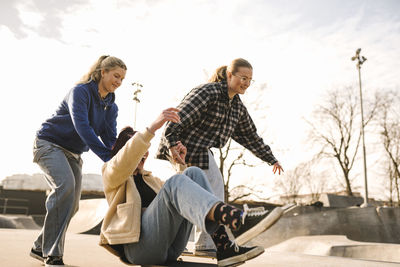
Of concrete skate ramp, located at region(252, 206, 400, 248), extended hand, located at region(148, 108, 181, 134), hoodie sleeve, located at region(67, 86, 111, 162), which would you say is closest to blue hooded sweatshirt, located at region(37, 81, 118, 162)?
hoodie sleeve, located at region(67, 86, 111, 162)

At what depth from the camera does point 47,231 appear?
259 cm

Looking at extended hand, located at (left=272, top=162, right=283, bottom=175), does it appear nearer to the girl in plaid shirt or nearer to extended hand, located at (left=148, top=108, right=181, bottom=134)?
the girl in plaid shirt

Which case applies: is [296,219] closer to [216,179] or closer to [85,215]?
[85,215]

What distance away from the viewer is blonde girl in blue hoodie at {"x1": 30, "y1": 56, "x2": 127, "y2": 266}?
2555 mm

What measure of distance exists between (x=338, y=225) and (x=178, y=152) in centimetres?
1145

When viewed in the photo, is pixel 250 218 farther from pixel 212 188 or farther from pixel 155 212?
pixel 212 188

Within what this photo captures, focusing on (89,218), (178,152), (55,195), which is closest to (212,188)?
(178,152)

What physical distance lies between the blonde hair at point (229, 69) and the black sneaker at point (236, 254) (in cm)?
186

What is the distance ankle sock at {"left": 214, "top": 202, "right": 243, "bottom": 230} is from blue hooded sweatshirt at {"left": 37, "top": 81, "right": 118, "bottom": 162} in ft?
3.92

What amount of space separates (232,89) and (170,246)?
5.54ft

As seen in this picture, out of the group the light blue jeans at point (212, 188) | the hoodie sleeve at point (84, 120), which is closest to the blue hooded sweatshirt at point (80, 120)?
the hoodie sleeve at point (84, 120)

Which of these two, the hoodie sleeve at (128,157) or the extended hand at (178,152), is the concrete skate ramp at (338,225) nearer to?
the extended hand at (178,152)

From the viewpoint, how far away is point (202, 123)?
10.7 ft

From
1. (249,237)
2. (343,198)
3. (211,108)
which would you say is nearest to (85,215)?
(211,108)
